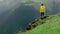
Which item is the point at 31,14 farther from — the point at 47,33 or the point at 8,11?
the point at 47,33

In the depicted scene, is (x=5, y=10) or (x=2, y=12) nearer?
(x=2, y=12)

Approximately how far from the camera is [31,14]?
31188 millimetres

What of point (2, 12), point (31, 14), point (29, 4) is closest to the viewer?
point (31, 14)

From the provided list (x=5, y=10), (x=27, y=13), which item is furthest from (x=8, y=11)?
(x=27, y=13)

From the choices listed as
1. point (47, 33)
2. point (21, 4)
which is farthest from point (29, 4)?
point (47, 33)

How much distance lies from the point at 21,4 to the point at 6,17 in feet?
16.5

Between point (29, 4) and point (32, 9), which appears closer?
point (32, 9)

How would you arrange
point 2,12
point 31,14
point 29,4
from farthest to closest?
point 29,4 → point 2,12 → point 31,14

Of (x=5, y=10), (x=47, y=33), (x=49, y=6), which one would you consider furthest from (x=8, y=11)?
(x=47, y=33)

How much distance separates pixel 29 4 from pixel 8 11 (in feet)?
11.1

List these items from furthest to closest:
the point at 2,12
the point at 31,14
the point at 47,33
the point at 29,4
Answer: the point at 29,4 < the point at 2,12 < the point at 31,14 < the point at 47,33

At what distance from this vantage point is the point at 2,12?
33.2 metres

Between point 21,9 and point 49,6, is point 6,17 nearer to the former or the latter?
point 21,9

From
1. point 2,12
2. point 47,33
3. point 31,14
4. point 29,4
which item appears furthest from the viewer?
point 29,4
